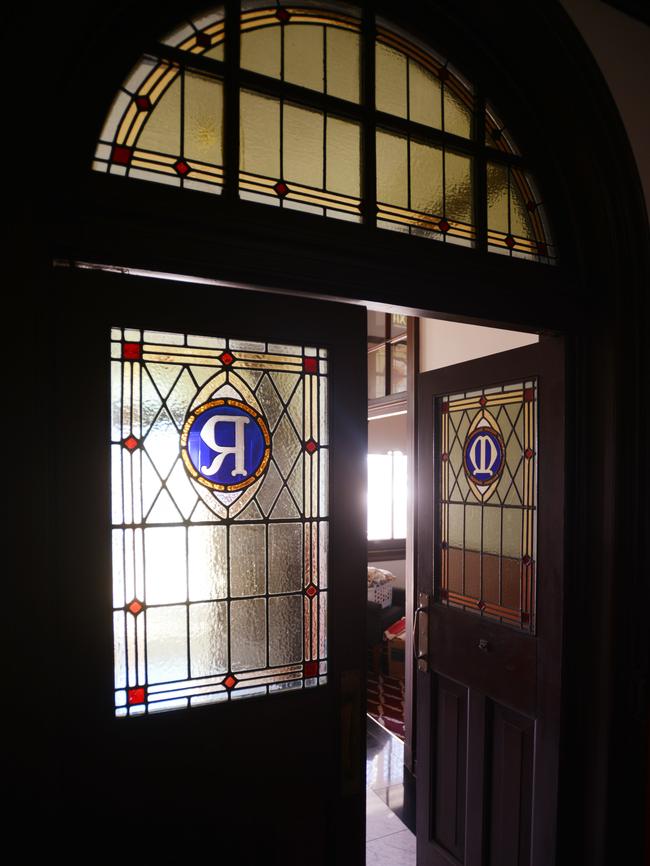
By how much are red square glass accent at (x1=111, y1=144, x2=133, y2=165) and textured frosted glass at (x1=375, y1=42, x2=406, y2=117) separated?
774mm

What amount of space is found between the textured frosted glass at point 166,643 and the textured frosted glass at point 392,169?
1292 millimetres

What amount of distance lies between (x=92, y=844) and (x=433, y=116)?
2.19 metres

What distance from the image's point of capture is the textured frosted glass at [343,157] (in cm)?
150

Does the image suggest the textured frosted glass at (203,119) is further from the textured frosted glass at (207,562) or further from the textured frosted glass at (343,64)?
the textured frosted glass at (207,562)

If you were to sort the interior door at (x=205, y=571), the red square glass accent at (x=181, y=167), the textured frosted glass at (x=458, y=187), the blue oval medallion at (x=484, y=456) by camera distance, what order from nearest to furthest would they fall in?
the interior door at (x=205, y=571)
the red square glass accent at (x=181, y=167)
the textured frosted glass at (x=458, y=187)
the blue oval medallion at (x=484, y=456)

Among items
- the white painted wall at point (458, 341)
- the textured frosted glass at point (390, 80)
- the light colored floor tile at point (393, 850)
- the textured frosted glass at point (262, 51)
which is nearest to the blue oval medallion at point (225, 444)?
the textured frosted glass at point (262, 51)

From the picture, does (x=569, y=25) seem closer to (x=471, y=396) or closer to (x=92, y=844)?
(x=471, y=396)

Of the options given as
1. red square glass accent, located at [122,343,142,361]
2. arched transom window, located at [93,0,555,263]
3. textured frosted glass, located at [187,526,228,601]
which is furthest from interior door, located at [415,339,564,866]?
red square glass accent, located at [122,343,142,361]

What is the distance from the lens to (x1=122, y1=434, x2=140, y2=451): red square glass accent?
1266mm

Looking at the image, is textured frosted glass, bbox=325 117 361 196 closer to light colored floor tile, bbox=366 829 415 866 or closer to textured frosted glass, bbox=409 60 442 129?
textured frosted glass, bbox=409 60 442 129

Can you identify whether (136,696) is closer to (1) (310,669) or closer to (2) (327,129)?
(1) (310,669)

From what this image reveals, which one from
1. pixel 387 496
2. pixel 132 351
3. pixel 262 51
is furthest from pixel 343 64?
pixel 387 496

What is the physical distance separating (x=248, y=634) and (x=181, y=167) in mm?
1204

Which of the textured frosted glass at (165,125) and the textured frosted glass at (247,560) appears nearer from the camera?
the textured frosted glass at (165,125)
